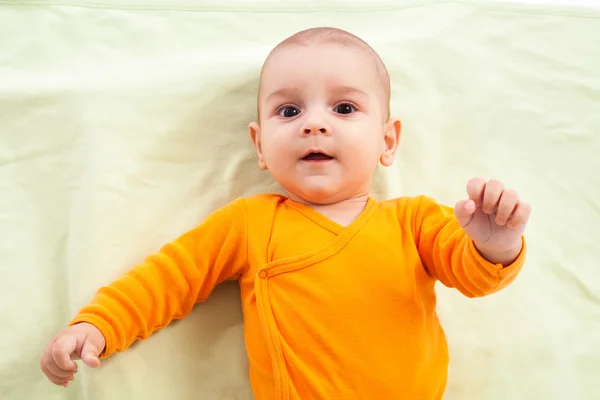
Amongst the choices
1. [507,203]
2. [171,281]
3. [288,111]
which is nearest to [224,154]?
[288,111]

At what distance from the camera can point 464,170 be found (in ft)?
4.21

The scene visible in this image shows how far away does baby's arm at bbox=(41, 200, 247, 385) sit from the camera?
88cm

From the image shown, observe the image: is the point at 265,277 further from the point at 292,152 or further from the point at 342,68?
the point at 342,68

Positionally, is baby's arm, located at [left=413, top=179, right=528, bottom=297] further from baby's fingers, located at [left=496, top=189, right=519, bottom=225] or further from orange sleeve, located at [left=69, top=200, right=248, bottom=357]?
orange sleeve, located at [left=69, top=200, right=248, bottom=357]

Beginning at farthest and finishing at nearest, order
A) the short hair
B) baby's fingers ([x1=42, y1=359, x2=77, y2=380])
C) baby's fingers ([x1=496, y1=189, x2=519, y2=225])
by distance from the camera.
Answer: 1. the short hair
2. baby's fingers ([x1=42, y1=359, x2=77, y2=380])
3. baby's fingers ([x1=496, y1=189, x2=519, y2=225])

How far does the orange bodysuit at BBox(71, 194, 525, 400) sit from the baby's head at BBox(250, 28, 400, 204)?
0.23 feet

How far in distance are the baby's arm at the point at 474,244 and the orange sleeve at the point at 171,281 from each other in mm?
329

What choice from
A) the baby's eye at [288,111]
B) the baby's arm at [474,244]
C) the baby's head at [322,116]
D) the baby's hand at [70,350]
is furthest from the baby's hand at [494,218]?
the baby's hand at [70,350]

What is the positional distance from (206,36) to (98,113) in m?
0.32

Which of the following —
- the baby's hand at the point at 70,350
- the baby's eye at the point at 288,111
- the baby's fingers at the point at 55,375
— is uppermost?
the baby's eye at the point at 288,111

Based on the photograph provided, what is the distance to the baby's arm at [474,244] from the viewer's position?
78 cm

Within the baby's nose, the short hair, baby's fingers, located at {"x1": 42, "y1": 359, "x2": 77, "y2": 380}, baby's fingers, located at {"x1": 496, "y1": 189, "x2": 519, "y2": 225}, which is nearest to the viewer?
baby's fingers, located at {"x1": 496, "y1": 189, "x2": 519, "y2": 225}

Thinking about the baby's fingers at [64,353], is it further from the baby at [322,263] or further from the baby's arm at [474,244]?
the baby's arm at [474,244]

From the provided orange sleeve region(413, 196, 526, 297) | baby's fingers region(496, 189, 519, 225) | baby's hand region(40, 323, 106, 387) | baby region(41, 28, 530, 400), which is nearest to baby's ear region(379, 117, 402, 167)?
baby region(41, 28, 530, 400)
